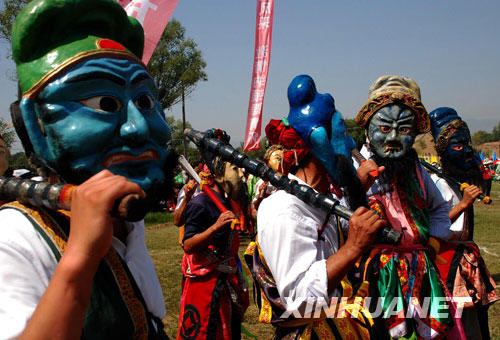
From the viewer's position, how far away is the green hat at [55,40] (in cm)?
124

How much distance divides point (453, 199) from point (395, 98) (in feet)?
6.21

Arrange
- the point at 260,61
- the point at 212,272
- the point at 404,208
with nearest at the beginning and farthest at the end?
the point at 404,208
the point at 212,272
the point at 260,61

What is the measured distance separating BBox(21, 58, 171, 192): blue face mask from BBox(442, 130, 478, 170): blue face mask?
418 cm

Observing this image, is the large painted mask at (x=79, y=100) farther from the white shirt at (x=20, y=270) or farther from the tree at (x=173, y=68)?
the tree at (x=173, y=68)

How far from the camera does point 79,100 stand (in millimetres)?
1228

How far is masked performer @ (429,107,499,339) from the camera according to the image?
3830mm

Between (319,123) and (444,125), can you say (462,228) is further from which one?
(319,123)

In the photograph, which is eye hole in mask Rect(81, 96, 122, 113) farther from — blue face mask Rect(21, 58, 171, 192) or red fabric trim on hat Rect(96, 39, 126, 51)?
red fabric trim on hat Rect(96, 39, 126, 51)

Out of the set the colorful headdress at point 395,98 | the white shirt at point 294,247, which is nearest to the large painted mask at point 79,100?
the white shirt at point 294,247

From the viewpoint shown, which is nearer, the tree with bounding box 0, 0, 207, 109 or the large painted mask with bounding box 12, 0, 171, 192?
the large painted mask with bounding box 12, 0, 171, 192

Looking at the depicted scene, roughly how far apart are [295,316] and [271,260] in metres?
0.37

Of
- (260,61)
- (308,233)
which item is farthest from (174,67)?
(308,233)

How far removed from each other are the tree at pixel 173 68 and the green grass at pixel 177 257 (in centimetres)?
873

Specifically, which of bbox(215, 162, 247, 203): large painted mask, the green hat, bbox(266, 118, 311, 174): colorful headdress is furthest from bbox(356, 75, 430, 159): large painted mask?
the green hat
